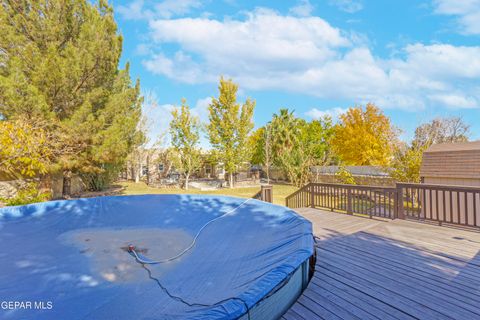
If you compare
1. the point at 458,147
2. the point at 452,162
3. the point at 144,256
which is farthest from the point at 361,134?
the point at 144,256

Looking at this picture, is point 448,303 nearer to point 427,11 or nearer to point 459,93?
point 427,11

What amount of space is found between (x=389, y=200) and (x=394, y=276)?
3.25 metres

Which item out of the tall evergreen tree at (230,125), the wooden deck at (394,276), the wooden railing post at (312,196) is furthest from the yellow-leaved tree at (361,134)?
the wooden deck at (394,276)

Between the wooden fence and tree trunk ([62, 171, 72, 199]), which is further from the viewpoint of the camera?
tree trunk ([62, 171, 72, 199])

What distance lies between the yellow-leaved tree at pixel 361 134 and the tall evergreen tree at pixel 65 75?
15.9m

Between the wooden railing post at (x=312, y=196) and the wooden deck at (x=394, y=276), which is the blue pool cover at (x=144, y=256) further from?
the wooden railing post at (x=312, y=196)

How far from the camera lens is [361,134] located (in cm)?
1958

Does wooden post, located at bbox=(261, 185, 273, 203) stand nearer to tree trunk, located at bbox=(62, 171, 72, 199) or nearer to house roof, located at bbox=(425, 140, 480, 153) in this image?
house roof, located at bbox=(425, 140, 480, 153)

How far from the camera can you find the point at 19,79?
777 cm

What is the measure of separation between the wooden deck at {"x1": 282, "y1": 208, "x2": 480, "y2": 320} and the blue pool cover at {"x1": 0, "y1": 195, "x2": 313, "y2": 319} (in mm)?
424

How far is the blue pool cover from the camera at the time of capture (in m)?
2.47

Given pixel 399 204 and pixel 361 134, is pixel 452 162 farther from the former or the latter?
pixel 361 134

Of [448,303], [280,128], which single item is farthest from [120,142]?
[280,128]

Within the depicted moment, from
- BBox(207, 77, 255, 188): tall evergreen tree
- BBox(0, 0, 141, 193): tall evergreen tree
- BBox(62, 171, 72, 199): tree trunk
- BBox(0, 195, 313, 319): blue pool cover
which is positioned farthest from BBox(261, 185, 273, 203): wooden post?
BBox(207, 77, 255, 188): tall evergreen tree
